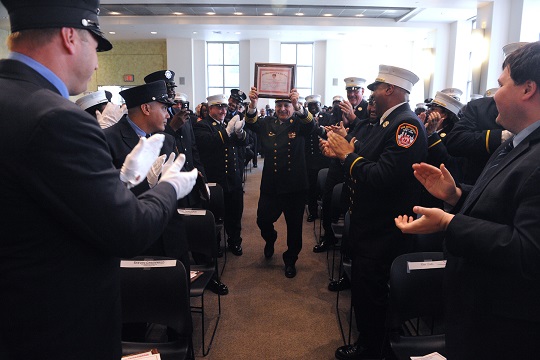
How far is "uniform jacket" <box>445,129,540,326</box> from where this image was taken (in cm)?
107

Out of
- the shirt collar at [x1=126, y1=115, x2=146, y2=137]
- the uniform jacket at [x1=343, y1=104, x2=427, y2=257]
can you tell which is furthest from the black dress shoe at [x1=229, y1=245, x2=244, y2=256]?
the shirt collar at [x1=126, y1=115, x2=146, y2=137]

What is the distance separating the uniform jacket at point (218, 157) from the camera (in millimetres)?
4320

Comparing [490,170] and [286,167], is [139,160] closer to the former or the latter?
[490,170]

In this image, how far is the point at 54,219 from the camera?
919 mm

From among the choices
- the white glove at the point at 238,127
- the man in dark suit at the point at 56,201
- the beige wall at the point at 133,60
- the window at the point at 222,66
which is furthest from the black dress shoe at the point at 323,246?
the beige wall at the point at 133,60

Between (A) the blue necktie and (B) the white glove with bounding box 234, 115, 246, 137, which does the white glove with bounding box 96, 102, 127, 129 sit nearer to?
(B) the white glove with bounding box 234, 115, 246, 137

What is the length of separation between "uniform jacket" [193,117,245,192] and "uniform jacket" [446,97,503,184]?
2249 mm

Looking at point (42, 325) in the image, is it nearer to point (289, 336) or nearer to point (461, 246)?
point (461, 246)

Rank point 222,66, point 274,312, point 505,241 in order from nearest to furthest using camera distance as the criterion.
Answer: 1. point 505,241
2. point 274,312
3. point 222,66

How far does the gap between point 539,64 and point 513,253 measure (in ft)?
1.92

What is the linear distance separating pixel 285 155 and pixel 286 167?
0.42ft

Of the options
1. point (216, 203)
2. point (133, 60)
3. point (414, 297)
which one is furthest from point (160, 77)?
point (133, 60)

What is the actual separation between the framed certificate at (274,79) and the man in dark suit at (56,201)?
254 centimetres

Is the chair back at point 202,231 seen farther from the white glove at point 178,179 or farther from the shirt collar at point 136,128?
the white glove at point 178,179
